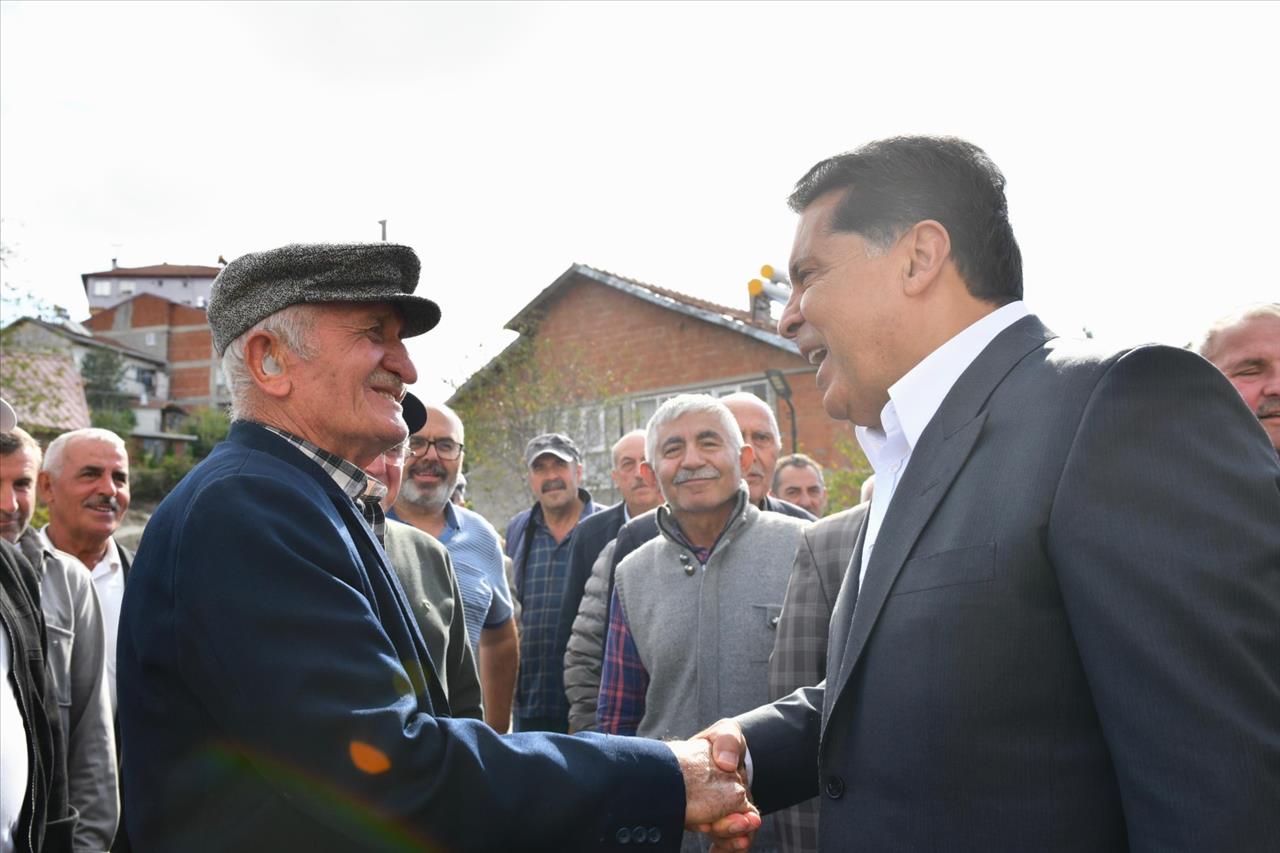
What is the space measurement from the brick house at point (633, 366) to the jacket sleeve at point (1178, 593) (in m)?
16.6

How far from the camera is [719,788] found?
2352 millimetres

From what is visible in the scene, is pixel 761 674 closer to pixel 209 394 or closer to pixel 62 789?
pixel 62 789

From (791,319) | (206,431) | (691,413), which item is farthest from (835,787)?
(206,431)

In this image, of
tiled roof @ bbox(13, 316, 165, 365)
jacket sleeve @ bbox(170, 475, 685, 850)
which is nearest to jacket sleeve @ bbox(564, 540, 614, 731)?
jacket sleeve @ bbox(170, 475, 685, 850)

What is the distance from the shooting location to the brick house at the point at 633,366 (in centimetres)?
1948

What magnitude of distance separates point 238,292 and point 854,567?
160 centimetres

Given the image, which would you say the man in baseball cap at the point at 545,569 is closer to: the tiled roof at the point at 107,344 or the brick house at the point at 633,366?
the brick house at the point at 633,366

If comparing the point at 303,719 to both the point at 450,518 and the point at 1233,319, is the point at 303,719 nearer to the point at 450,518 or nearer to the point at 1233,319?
the point at 1233,319

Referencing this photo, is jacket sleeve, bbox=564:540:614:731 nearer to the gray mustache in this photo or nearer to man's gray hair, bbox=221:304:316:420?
the gray mustache

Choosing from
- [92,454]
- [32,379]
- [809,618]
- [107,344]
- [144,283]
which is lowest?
[809,618]

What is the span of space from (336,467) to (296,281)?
1.47 ft

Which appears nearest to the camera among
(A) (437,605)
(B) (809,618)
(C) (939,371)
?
(C) (939,371)

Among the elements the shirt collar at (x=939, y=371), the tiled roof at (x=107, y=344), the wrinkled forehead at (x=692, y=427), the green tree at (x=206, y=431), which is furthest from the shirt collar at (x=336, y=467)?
the tiled roof at (x=107, y=344)

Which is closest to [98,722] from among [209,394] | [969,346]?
[969,346]
